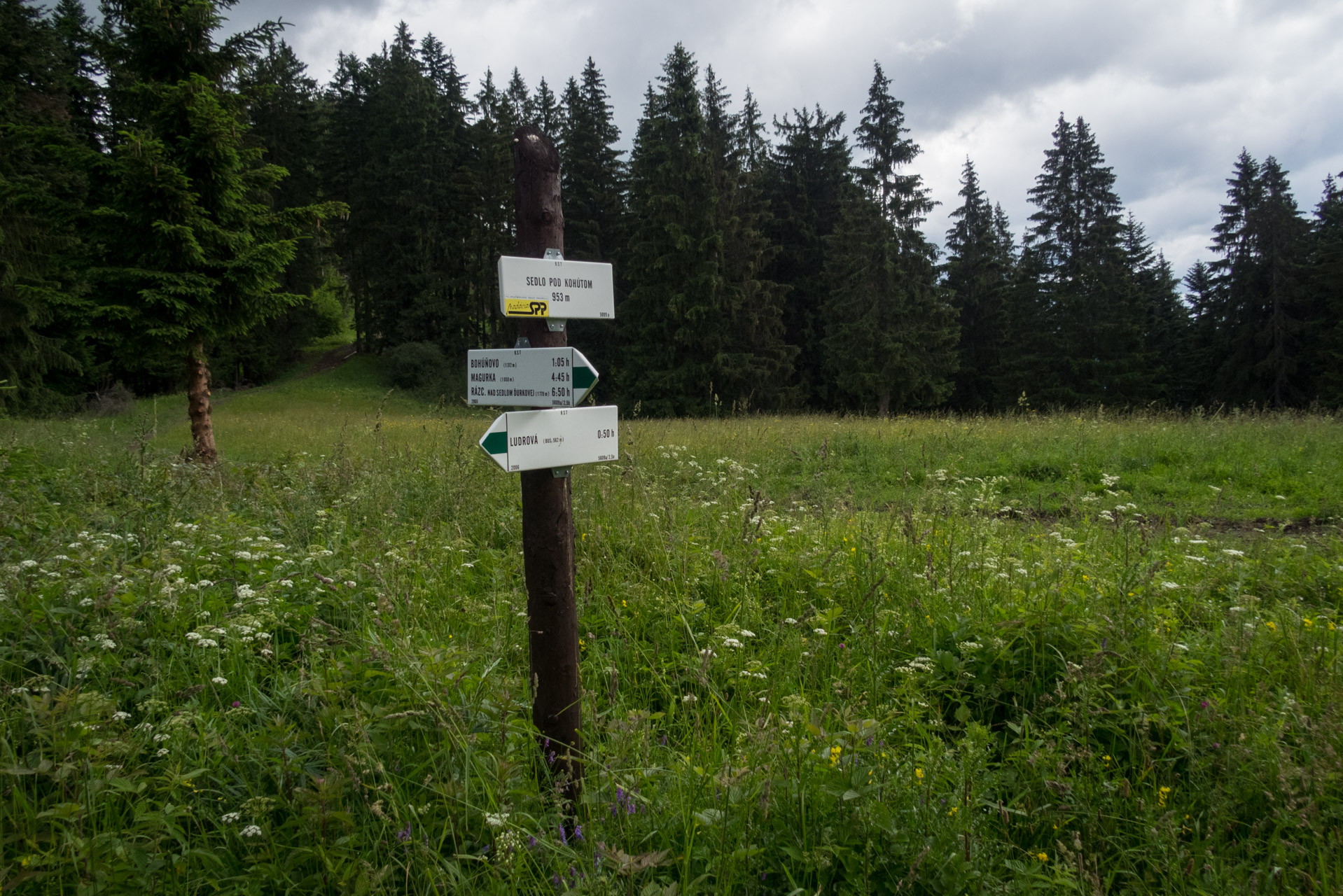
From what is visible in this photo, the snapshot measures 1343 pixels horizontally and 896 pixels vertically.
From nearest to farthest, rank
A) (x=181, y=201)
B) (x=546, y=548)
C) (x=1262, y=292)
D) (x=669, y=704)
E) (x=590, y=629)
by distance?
(x=546, y=548), (x=669, y=704), (x=590, y=629), (x=181, y=201), (x=1262, y=292)

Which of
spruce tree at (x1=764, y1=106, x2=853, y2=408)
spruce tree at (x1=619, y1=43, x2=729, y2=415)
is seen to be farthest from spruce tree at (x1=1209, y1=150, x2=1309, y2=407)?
spruce tree at (x1=619, y1=43, x2=729, y2=415)

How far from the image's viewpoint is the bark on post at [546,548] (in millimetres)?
2387

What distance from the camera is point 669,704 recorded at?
2936 mm

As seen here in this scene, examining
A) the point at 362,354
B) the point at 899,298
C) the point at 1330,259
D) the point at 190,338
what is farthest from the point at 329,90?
the point at 1330,259

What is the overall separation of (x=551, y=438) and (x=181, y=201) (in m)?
10.5

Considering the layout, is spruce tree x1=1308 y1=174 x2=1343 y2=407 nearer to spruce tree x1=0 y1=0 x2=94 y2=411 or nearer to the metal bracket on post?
the metal bracket on post

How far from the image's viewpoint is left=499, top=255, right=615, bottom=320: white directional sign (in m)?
2.24

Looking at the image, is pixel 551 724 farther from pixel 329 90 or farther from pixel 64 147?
pixel 329 90

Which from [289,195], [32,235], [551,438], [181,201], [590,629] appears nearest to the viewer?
[551,438]

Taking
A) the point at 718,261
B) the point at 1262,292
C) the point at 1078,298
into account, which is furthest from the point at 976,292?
the point at 718,261

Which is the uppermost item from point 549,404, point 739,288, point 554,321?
point 739,288

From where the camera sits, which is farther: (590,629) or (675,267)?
(675,267)

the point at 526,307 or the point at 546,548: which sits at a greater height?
the point at 526,307

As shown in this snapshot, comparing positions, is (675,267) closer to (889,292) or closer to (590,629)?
(889,292)
